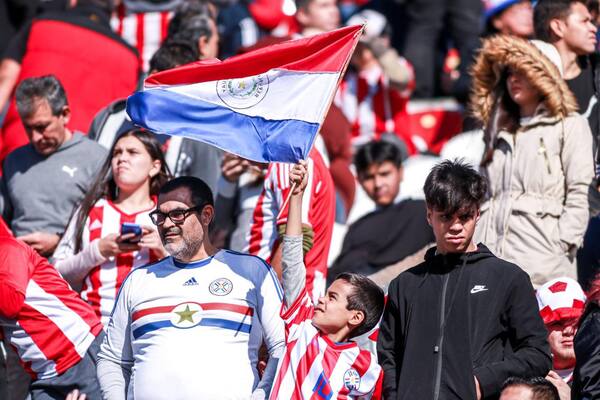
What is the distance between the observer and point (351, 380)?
6.43 m

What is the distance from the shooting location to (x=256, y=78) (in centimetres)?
728

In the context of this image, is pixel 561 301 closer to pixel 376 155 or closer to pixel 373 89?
pixel 376 155

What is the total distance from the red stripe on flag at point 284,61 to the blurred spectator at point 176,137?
3.66 feet

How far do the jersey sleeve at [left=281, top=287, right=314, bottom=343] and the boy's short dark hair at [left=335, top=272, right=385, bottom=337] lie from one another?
0.22 metres

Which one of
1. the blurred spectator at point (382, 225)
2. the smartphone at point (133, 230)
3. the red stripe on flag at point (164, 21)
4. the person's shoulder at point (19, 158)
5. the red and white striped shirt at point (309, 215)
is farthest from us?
the red stripe on flag at point (164, 21)

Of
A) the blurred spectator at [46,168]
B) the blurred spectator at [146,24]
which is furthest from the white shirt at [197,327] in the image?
the blurred spectator at [146,24]

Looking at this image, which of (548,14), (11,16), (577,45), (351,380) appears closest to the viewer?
(351,380)

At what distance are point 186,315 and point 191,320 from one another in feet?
0.12

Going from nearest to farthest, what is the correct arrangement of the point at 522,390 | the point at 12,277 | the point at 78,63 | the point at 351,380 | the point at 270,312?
the point at 522,390, the point at 351,380, the point at 270,312, the point at 12,277, the point at 78,63

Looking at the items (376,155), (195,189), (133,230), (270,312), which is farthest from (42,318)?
(376,155)

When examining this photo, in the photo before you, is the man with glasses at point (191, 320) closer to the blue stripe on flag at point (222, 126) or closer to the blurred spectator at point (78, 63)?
the blue stripe on flag at point (222, 126)

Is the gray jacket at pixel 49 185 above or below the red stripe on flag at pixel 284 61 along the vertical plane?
below

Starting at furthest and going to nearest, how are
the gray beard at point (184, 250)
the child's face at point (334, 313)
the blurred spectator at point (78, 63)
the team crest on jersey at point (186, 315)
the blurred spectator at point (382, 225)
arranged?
1. the blurred spectator at point (78, 63)
2. the blurred spectator at point (382, 225)
3. the gray beard at point (184, 250)
4. the team crest on jersey at point (186, 315)
5. the child's face at point (334, 313)

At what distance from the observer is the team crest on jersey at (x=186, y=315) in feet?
22.1
